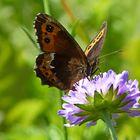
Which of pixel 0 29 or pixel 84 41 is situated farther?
pixel 0 29

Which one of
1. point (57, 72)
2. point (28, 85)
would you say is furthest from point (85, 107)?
point (28, 85)

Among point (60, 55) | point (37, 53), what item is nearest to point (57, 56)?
point (60, 55)

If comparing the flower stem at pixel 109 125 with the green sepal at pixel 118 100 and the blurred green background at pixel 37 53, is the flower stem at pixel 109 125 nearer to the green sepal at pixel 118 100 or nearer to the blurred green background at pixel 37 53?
the green sepal at pixel 118 100

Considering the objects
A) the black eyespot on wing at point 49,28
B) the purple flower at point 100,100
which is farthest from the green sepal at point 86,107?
the black eyespot on wing at point 49,28

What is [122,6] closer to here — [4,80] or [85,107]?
Result: [4,80]

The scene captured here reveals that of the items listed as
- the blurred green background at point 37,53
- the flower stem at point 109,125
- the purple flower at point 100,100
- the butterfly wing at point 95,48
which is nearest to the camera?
the flower stem at point 109,125

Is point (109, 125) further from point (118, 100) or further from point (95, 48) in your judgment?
point (95, 48)

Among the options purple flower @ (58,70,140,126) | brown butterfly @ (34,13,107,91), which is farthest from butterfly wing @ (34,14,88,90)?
purple flower @ (58,70,140,126)
